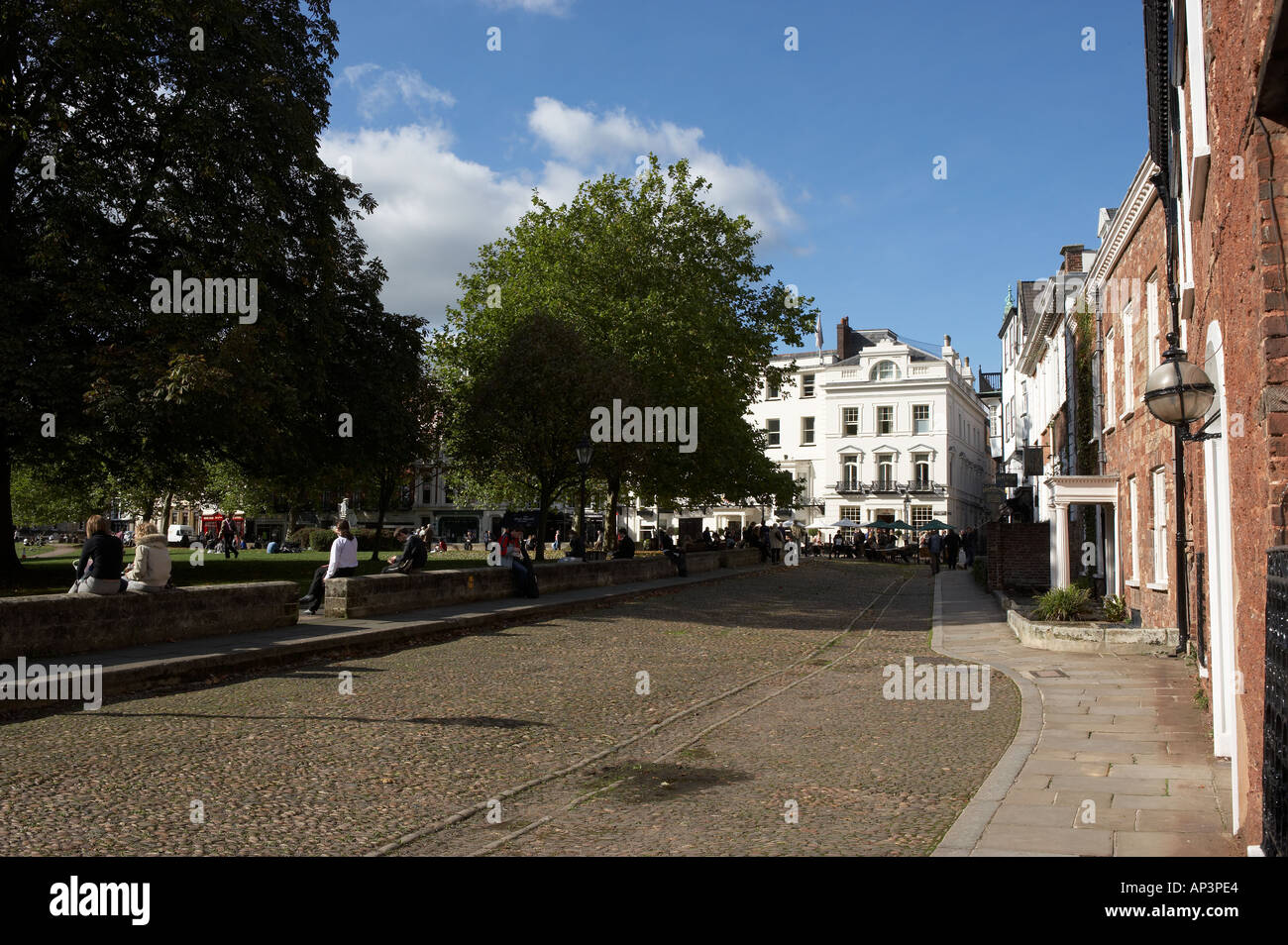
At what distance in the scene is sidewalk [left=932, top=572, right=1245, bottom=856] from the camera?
17.0 feet

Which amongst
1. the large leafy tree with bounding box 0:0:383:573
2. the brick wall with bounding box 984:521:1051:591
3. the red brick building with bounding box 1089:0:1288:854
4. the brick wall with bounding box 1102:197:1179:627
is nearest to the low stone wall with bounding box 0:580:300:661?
the large leafy tree with bounding box 0:0:383:573

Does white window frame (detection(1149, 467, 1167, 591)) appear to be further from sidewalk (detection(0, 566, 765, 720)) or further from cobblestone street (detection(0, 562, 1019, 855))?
sidewalk (detection(0, 566, 765, 720))

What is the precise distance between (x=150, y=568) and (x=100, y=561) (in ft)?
2.58

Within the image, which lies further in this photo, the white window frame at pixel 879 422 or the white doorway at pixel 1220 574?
the white window frame at pixel 879 422

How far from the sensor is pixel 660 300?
37031 mm

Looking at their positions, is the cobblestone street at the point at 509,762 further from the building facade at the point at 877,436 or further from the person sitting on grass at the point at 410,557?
the building facade at the point at 877,436

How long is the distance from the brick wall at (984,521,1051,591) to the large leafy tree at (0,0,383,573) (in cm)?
1657

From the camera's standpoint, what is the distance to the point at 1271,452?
4.31 meters

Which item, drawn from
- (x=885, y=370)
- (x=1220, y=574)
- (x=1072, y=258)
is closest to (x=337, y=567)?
(x=1220, y=574)

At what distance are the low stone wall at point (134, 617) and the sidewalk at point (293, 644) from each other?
0.57 feet

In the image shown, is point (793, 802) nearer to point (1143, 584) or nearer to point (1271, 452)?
point (1271, 452)

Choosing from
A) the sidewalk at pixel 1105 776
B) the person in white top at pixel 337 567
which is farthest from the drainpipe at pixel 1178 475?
the person in white top at pixel 337 567

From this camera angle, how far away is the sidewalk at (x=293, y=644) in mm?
10141

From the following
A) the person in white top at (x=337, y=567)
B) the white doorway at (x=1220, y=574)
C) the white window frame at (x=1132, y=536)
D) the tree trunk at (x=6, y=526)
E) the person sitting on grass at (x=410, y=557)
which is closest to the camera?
the white doorway at (x=1220, y=574)
